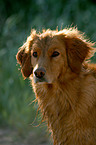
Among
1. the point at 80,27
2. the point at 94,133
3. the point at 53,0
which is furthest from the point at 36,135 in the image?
the point at 53,0

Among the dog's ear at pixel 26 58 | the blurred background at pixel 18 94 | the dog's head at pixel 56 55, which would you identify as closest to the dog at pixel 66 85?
the dog's head at pixel 56 55

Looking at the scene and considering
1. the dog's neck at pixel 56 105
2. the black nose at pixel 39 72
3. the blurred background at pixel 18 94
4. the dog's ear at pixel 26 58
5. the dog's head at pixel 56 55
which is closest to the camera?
the black nose at pixel 39 72

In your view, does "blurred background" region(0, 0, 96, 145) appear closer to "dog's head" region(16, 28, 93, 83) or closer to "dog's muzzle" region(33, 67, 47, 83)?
"dog's head" region(16, 28, 93, 83)

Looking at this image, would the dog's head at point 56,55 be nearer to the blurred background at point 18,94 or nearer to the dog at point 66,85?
the dog at point 66,85

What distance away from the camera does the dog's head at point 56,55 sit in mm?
3836

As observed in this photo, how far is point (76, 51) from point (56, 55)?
342 mm

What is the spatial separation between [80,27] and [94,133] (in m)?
4.66

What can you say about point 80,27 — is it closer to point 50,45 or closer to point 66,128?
point 50,45

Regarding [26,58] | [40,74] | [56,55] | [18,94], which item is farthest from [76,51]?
[18,94]

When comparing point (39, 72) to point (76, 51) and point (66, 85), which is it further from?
point (76, 51)

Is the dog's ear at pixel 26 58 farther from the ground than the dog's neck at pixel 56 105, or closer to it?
farther from the ground

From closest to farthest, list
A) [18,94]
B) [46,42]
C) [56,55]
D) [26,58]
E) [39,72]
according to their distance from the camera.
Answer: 1. [39,72]
2. [56,55]
3. [46,42]
4. [26,58]
5. [18,94]

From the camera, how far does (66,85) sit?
13.1 feet

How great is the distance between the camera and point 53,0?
10.4 meters
